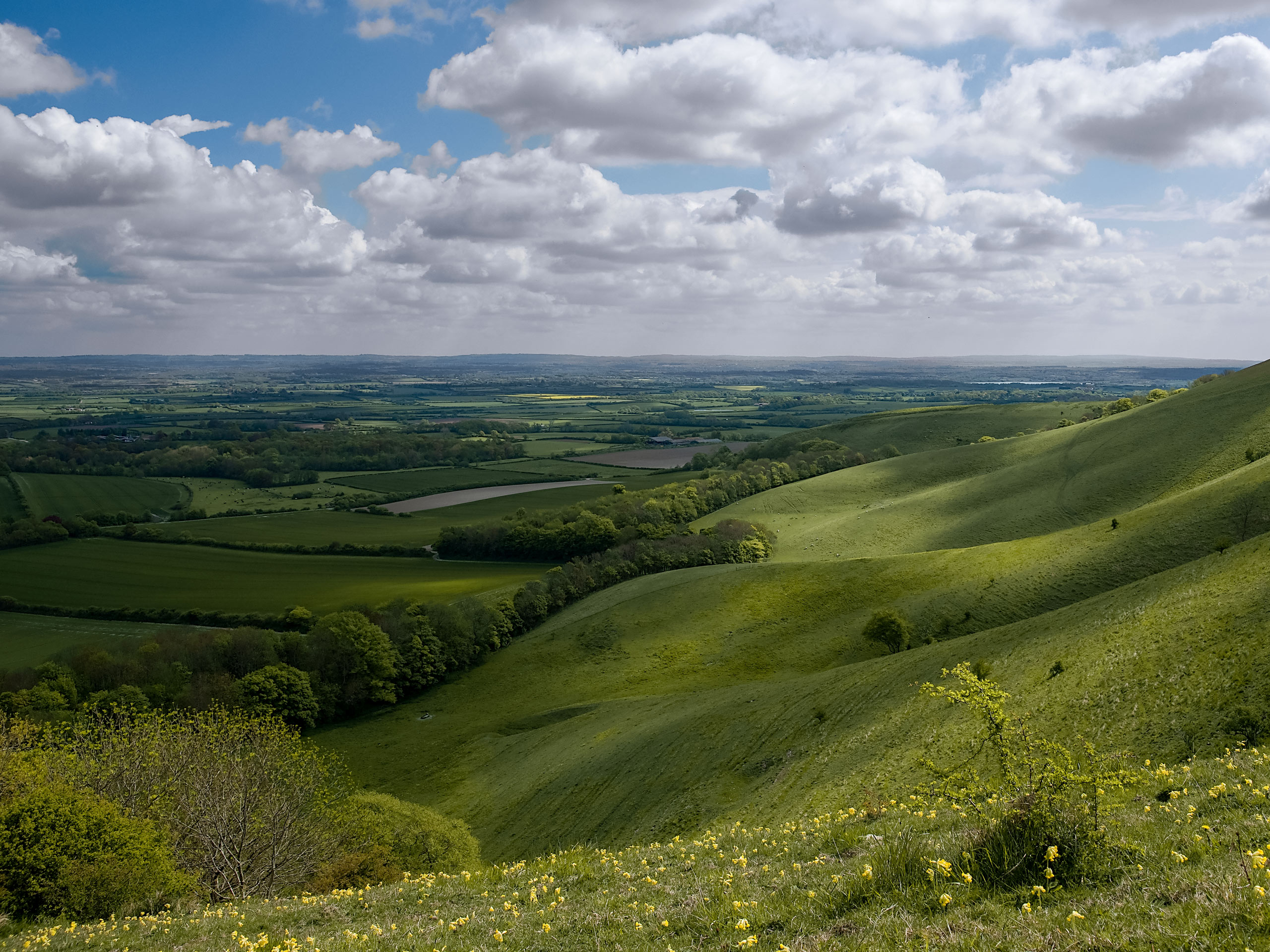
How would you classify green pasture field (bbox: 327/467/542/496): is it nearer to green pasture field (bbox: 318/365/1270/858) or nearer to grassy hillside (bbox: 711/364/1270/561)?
grassy hillside (bbox: 711/364/1270/561)

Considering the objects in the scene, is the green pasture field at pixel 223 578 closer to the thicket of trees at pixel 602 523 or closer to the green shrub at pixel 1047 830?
the thicket of trees at pixel 602 523

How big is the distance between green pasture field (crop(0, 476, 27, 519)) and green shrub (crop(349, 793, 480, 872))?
126m

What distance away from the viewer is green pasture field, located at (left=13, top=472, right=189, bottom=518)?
138m

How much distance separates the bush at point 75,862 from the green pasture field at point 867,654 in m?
19.4

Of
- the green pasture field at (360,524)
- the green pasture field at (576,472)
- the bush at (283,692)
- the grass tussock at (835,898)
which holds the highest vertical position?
the grass tussock at (835,898)

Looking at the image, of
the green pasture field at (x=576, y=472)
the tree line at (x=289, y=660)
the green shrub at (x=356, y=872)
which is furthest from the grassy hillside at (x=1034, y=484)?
the green shrub at (x=356, y=872)

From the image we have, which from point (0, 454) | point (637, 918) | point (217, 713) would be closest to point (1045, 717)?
point (637, 918)

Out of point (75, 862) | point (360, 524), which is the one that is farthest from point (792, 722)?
point (360, 524)

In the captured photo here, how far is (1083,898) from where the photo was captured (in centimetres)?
1138

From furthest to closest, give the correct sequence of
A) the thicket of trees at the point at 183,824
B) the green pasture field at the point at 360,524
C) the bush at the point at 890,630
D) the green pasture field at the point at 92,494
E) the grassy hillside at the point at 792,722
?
the green pasture field at the point at 92,494 → the green pasture field at the point at 360,524 → the bush at the point at 890,630 → the grassy hillside at the point at 792,722 → the thicket of trees at the point at 183,824

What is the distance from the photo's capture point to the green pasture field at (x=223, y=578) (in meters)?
93.1

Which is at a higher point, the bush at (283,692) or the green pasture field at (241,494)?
the green pasture field at (241,494)

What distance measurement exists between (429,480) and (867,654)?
460 ft

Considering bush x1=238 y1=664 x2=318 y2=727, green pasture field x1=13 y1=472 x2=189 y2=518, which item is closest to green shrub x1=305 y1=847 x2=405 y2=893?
bush x1=238 y1=664 x2=318 y2=727
